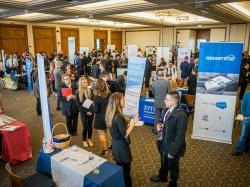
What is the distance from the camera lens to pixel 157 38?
1928cm

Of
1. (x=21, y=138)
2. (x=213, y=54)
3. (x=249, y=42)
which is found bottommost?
(x=21, y=138)

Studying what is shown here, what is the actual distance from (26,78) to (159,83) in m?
8.15

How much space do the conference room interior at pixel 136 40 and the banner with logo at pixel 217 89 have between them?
350 millimetres

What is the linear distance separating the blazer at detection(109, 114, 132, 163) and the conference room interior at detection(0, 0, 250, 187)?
0.88 metres

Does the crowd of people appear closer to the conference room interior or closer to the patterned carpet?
the patterned carpet

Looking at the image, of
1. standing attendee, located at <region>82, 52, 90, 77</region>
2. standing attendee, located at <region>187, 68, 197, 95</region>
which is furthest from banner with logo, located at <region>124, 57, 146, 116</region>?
standing attendee, located at <region>82, 52, 90, 77</region>

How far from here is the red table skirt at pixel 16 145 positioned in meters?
3.94

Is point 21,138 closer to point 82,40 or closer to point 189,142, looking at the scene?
point 189,142

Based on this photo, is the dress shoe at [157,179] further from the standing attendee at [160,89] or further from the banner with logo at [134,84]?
the banner with logo at [134,84]

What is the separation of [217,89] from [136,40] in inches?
659

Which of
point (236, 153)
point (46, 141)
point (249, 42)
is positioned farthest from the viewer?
point (249, 42)

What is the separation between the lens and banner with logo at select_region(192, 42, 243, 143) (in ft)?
15.0

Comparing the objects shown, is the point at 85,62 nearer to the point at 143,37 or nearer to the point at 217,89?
the point at 143,37

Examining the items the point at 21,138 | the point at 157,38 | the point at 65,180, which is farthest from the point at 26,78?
the point at 157,38
